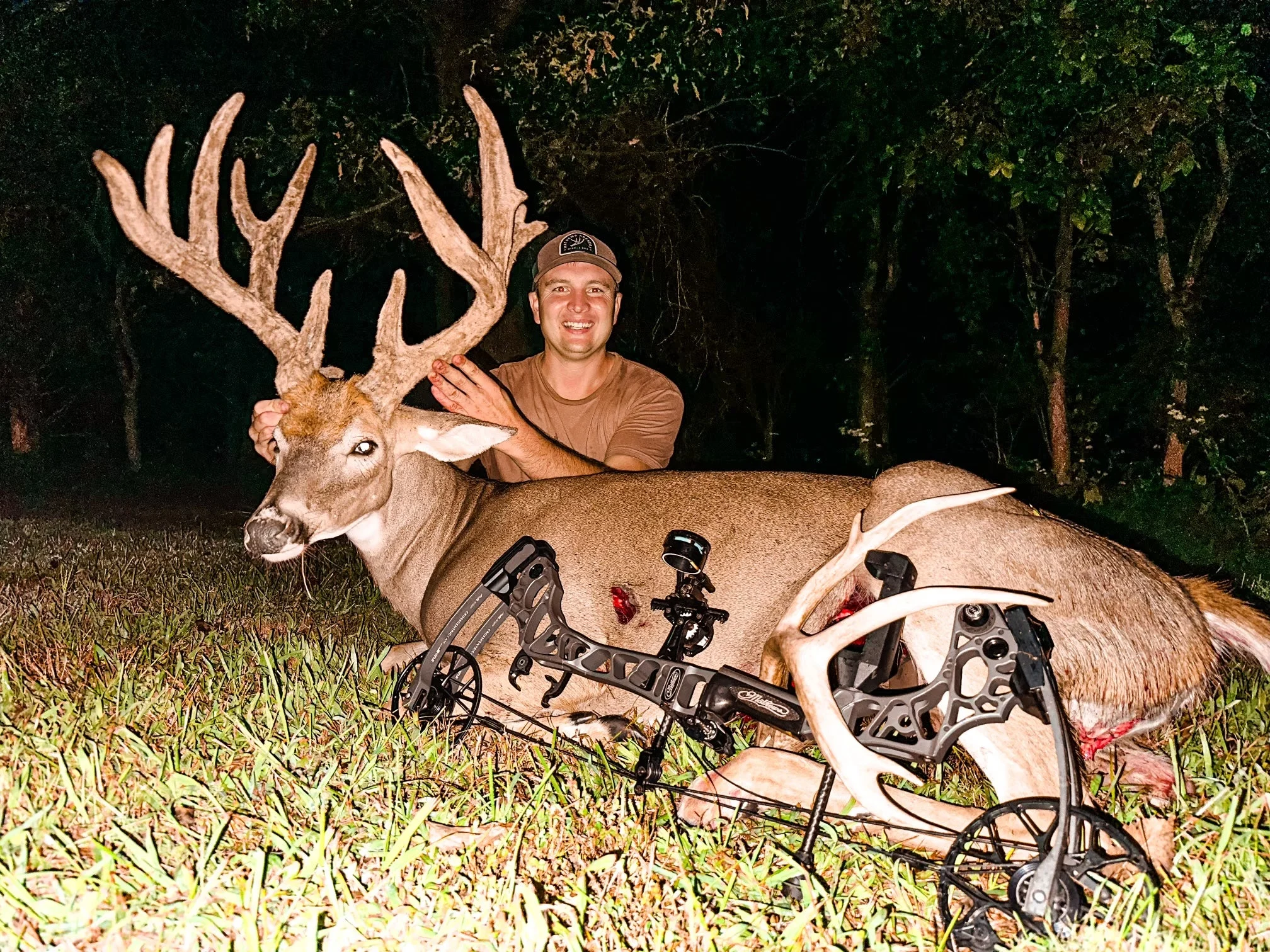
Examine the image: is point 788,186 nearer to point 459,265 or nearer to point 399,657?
point 459,265

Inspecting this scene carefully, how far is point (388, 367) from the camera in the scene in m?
4.48

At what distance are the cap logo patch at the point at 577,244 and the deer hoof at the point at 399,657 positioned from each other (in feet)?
7.83

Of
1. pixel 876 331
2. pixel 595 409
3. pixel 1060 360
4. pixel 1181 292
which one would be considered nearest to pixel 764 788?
pixel 595 409

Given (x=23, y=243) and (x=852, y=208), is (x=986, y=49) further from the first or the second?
(x=23, y=243)

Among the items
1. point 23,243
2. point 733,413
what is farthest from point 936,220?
point 23,243

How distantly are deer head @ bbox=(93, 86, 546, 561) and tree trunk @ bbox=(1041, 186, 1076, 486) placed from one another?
9824mm

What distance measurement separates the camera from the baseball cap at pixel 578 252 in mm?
5680

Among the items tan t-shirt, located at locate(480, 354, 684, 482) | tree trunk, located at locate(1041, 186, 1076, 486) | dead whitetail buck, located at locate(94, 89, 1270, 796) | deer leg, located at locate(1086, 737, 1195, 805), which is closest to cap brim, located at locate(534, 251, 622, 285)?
tan t-shirt, located at locate(480, 354, 684, 482)

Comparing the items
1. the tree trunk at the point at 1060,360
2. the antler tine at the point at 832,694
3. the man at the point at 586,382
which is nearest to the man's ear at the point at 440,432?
the man at the point at 586,382

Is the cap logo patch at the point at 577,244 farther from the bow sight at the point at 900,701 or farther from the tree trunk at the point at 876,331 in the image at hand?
the tree trunk at the point at 876,331

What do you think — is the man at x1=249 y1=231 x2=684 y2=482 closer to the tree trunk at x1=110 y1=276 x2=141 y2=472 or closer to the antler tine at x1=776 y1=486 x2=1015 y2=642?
the antler tine at x1=776 y1=486 x2=1015 y2=642

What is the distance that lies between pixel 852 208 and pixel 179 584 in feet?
28.7

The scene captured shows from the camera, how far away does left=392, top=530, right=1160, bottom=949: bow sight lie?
7.33 feet

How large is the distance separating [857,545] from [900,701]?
406 millimetres
